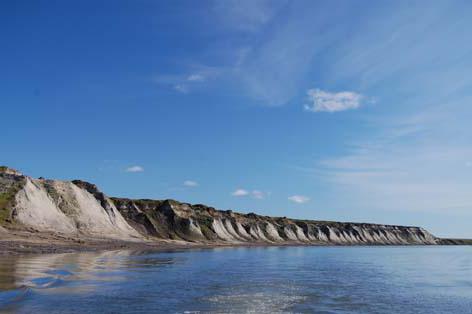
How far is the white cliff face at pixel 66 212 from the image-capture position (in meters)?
67.5

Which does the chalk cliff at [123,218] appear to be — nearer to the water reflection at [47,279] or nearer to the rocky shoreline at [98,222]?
the rocky shoreline at [98,222]

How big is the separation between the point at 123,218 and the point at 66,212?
22.2 m

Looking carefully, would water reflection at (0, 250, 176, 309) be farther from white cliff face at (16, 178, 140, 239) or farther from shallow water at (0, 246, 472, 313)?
white cliff face at (16, 178, 140, 239)

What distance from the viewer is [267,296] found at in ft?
76.7

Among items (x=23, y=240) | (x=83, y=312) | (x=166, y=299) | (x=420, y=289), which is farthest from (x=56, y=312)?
(x=23, y=240)

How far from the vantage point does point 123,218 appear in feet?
325

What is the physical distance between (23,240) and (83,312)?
1693 inches

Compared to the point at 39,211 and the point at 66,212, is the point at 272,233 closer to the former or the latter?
the point at 66,212

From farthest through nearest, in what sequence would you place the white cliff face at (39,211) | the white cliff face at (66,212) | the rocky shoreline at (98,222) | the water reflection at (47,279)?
the white cliff face at (66,212) → the white cliff face at (39,211) → the rocky shoreline at (98,222) → the water reflection at (47,279)

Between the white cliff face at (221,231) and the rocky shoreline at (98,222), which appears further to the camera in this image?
the white cliff face at (221,231)

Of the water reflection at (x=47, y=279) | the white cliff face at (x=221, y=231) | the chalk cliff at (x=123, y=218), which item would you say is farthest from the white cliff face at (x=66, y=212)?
the water reflection at (x=47, y=279)

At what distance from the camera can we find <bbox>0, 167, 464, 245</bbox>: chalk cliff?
224 feet

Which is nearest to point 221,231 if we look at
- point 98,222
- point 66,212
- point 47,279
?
point 98,222

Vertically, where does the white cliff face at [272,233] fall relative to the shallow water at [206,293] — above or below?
above
